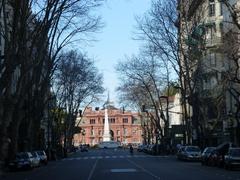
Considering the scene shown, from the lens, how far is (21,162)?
49.0 metres

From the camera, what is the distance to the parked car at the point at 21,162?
4888cm

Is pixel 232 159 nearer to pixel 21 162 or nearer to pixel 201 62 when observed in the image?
pixel 201 62

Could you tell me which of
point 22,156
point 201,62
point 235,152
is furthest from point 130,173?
point 201,62

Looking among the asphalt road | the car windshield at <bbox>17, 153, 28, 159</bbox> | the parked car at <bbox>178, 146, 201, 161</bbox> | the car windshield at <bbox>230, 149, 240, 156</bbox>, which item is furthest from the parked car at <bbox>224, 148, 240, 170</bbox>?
→ the parked car at <bbox>178, 146, 201, 161</bbox>

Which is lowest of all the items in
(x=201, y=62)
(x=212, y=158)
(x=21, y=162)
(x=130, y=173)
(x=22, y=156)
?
(x=130, y=173)

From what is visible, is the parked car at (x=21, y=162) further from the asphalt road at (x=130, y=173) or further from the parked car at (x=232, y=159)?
the parked car at (x=232, y=159)

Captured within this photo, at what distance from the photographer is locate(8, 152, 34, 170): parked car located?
48875 millimetres

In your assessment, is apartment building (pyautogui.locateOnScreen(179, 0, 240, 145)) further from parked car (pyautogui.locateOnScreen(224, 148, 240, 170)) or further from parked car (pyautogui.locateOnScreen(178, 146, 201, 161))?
parked car (pyautogui.locateOnScreen(224, 148, 240, 170))

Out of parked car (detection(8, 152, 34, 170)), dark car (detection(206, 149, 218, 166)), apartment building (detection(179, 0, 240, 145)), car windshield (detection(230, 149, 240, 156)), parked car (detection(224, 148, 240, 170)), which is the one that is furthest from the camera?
apartment building (detection(179, 0, 240, 145))

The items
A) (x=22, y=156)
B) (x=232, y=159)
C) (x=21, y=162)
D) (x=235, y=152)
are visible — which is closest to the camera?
(x=232, y=159)

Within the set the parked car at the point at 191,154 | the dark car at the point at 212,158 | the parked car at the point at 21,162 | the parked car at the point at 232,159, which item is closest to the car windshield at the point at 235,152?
the parked car at the point at 232,159

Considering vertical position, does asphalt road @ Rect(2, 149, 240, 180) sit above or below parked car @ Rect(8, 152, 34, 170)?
below

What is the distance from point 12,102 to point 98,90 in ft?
135

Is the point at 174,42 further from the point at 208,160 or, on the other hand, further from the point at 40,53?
the point at 40,53
